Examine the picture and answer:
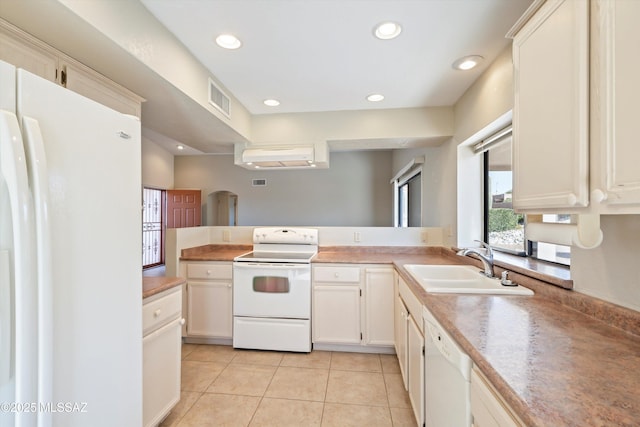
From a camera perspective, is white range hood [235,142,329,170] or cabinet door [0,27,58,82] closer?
cabinet door [0,27,58,82]

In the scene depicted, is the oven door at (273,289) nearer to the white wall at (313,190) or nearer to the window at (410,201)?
the window at (410,201)

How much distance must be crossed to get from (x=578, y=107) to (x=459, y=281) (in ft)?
3.84

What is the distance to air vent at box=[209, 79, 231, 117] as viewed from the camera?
2064mm

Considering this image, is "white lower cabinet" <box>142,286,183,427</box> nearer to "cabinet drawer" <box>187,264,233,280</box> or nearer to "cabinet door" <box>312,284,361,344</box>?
"cabinet drawer" <box>187,264,233,280</box>

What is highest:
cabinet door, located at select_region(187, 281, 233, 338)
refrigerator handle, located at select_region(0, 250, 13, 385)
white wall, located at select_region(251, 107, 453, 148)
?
white wall, located at select_region(251, 107, 453, 148)

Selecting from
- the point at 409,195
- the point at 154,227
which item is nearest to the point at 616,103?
the point at 409,195

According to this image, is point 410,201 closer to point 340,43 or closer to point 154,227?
point 340,43

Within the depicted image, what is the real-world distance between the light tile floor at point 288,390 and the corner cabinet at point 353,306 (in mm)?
166

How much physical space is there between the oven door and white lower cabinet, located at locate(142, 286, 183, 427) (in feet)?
2.87

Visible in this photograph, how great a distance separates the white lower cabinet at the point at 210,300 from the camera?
2.64m

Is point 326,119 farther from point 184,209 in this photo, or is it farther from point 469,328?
point 184,209

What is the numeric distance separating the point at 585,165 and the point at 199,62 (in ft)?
7.09

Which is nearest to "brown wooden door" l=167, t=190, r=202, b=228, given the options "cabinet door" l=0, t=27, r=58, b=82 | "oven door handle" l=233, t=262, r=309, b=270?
"oven door handle" l=233, t=262, r=309, b=270

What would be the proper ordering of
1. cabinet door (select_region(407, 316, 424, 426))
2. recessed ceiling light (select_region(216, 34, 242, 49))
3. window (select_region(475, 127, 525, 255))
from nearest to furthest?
cabinet door (select_region(407, 316, 424, 426)), recessed ceiling light (select_region(216, 34, 242, 49)), window (select_region(475, 127, 525, 255))
